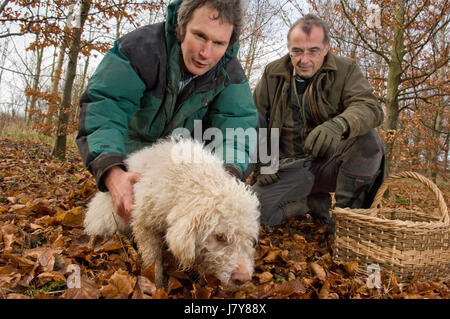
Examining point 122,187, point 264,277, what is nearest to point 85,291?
point 122,187

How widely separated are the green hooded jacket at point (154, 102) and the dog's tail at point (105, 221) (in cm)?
27

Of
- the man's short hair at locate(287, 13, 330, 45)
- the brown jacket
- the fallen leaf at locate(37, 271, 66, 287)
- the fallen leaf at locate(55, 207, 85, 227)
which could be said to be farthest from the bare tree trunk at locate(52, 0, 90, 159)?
the fallen leaf at locate(37, 271, 66, 287)

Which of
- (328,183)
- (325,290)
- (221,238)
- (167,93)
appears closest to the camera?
(221,238)

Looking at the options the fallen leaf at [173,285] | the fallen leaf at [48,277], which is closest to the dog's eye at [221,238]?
the fallen leaf at [173,285]

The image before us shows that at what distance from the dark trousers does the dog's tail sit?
171 cm

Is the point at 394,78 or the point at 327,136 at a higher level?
the point at 394,78

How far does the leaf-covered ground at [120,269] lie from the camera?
5.68 feet

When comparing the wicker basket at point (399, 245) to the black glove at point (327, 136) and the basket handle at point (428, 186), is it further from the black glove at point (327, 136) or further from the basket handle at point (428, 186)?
the black glove at point (327, 136)

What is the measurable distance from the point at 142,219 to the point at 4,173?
3.70m

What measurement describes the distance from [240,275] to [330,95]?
2489 millimetres

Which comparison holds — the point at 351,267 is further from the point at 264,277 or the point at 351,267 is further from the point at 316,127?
the point at 316,127

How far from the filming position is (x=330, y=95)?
3408 millimetres

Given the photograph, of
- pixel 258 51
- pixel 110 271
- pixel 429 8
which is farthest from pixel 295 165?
pixel 258 51

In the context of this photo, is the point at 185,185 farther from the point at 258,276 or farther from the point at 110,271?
the point at 258,276
